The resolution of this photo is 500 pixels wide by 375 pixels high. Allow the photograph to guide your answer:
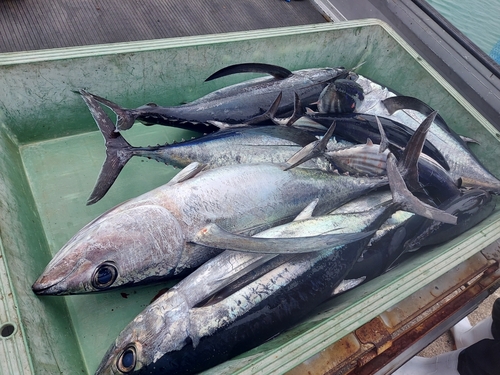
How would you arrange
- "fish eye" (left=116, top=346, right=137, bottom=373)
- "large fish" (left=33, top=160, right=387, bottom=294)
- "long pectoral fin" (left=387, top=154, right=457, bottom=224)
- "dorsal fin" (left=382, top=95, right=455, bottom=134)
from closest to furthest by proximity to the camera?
"fish eye" (left=116, top=346, right=137, bottom=373), "large fish" (left=33, top=160, right=387, bottom=294), "long pectoral fin" (left=387, top=154, right=457, bottom=224), "dorsal fin" (left=382, top=95, right=455, bottom=134)

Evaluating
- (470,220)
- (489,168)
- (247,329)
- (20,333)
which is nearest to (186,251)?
(247,329)

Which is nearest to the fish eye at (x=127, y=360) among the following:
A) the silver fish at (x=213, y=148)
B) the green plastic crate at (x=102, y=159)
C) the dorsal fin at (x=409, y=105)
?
the green plastic crate at (x=102, y=159)

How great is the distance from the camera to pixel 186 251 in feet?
5.14

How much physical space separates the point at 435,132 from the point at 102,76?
2324mm

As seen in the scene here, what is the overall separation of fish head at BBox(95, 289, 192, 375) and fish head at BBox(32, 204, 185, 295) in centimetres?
19

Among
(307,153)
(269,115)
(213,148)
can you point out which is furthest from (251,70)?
(307,153)

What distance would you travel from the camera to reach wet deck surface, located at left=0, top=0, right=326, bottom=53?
128 inches

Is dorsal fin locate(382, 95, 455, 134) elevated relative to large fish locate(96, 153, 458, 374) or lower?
elevated

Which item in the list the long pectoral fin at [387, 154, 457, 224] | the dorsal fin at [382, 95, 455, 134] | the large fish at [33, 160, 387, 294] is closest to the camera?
the large fish at [33, 160, 387, 294]

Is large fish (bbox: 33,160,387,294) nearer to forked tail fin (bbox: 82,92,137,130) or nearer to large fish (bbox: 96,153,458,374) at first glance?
large fish (bbox: 96,153,458,374)

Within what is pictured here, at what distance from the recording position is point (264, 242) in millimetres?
1439

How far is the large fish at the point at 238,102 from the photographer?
6.66 ft

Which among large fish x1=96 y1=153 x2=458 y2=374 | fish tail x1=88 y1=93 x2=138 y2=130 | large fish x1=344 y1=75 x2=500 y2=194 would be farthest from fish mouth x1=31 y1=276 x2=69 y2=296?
large fish x1=344 y1=75 x2=500 y2=194

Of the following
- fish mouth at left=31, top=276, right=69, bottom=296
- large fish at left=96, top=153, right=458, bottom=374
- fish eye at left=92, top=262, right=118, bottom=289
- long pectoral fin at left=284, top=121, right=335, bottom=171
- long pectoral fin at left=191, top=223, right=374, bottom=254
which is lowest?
large fish at left=96, top=153, right=458, bottom=374
